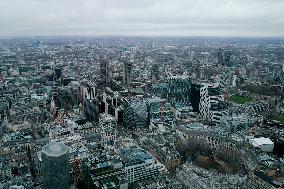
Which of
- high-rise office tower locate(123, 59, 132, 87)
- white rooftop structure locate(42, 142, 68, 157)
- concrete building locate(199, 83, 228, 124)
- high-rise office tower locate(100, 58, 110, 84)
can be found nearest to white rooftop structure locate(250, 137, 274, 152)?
concrete building locate(199, 83, 228, 124)

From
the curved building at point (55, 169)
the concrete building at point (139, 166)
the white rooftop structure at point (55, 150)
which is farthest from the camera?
the concrete building at point (139, 166)

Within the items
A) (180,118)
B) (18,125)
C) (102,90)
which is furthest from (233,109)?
(18,125)

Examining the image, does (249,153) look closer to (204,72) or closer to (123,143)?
(123,143)

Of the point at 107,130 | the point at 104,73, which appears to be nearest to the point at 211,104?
the point at 107,130

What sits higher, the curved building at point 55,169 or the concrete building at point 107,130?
the curved building at point 55,169

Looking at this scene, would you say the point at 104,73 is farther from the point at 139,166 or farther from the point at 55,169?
the point at 55,169

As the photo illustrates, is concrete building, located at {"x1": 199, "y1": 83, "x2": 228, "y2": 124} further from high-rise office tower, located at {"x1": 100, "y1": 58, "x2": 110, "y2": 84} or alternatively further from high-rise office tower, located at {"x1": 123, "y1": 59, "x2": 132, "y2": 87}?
high-rise office tower, located at {"x1": 100, "y1": 58, "x2": 110, "y2": 84}

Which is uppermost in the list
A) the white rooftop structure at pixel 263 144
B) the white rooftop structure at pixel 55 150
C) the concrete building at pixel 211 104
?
the white rooftop structure at pixel 55 150

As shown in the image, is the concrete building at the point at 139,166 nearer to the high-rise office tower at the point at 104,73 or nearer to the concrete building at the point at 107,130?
the concrete building at the point at 107,130

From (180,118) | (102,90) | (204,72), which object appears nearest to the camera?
(180,118)

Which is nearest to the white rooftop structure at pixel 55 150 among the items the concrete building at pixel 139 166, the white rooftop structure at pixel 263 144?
the concrete building at pixel 139 166

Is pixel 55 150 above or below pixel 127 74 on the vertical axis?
above
